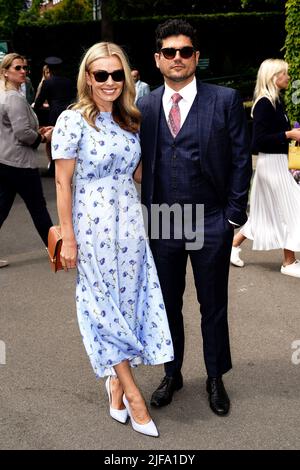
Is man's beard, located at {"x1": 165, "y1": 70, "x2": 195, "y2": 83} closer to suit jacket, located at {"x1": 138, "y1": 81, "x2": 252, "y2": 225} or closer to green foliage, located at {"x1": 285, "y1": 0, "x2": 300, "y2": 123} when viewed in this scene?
suit jacket, located at {"x1": 138, "y1": 81, "x2": 252, "y2": 225}

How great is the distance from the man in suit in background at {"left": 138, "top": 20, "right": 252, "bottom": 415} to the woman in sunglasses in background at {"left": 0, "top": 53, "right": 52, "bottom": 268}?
2.75 meters

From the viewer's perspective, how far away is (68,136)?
3242 mm

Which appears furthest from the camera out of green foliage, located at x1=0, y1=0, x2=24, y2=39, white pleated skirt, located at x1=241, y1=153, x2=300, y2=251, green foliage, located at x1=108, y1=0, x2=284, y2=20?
green foliage, located at x1=108, y1=0, x2=284, y2=20

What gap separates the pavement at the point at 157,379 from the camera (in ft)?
11.3

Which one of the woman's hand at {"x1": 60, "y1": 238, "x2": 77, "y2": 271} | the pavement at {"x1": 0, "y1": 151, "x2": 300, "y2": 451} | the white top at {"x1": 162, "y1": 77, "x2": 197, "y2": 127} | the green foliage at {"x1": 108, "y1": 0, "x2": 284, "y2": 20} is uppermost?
the white top at {"x1": 162, "y1": 77, "x2": 197, "y2": 127}

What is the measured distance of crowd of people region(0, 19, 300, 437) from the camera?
3.34 m

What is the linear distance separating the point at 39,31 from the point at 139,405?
26.3 m

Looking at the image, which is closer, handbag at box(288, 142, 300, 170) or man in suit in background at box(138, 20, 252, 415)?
man in suit in background at box(138, 20, 252, 415)

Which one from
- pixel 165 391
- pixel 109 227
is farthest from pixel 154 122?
pixel 165 391

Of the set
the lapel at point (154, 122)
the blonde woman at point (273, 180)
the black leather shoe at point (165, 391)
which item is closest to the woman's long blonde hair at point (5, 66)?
the blonde woman at point (273, 180)

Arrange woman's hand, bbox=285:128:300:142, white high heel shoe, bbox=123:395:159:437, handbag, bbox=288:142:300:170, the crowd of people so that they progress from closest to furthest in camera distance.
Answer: the crowd of people → white high heel shoe, bbox=123:395:159:437 → handbag, bbox=288:142:300:170 → woman's hand, bbox=285:128:300:142

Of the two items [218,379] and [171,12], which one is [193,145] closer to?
[218,379]

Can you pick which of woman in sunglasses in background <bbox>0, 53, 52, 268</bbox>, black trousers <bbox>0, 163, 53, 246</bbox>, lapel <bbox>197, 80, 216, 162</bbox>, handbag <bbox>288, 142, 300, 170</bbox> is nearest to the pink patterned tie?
lapel <bbox>197, 80, 216, 162</bbox>

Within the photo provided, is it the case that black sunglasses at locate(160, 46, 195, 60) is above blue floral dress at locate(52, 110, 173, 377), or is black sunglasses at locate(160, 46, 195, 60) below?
above
